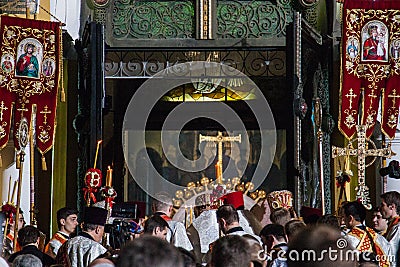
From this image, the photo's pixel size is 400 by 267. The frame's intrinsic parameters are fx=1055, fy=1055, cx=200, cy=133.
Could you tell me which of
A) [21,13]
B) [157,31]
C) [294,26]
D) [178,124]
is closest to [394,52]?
[294,26]

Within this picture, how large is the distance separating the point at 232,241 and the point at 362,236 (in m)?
4.40

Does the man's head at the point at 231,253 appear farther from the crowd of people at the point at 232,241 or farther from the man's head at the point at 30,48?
the man's head at the point at 30,48

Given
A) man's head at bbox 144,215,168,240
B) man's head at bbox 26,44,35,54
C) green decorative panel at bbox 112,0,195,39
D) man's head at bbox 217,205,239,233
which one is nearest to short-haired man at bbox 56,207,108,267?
man's head at bbox 144,215,168,240

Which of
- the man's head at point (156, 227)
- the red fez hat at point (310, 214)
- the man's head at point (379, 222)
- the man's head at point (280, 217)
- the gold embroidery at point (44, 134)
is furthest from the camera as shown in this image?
the gold embroidery at point (44, 134)

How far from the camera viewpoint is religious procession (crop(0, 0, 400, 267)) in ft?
43.8

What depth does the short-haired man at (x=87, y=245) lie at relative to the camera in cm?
962

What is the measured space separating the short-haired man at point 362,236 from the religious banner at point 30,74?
6101 mm

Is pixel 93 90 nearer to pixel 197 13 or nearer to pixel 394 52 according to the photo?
pixel 197 13

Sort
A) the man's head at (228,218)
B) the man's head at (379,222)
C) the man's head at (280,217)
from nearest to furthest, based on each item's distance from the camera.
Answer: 1. the man's head at (228,218)
2. the man's head at (280,217)
3. the man's head at (379,222)

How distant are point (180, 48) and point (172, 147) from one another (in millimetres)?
4660

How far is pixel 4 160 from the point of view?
16.1 meters

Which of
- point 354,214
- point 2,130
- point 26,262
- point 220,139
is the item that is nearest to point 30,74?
point 2,130

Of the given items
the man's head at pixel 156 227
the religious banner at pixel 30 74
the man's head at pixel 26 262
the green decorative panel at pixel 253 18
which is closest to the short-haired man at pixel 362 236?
the man's head at pixel 156 227

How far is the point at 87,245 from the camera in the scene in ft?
31.8
